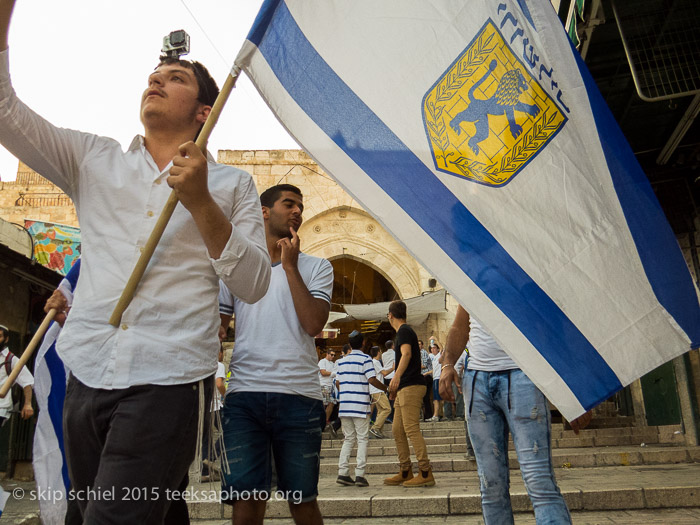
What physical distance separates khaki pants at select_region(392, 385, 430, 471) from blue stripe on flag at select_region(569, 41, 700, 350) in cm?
465

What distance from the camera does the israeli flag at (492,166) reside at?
2.49 m

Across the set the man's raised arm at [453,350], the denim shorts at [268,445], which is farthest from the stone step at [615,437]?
the denim shorts at [268,445]

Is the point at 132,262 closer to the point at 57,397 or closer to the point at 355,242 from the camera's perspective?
the point at 57,397

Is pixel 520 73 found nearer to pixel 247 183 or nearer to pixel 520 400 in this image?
pixel 247 183

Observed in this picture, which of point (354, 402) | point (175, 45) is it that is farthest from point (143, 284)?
point (354, 402)

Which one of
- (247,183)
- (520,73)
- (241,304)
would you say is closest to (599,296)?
(520,73)

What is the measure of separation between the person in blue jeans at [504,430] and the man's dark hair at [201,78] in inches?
65.0

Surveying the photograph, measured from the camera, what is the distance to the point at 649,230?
264cm

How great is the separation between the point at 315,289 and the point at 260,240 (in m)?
1.25

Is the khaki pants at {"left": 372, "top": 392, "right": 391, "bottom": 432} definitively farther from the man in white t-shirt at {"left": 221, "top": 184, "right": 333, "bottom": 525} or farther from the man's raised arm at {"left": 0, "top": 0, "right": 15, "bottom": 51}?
the man's raised arm at {"left": 0, "top": 0, "right": 15, "bottom": 51}

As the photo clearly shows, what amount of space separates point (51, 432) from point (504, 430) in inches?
92.0

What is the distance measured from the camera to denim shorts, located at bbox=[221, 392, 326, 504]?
290cm

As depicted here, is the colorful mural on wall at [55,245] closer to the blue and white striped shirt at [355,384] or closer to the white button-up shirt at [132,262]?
the blue and white striped shirt at [355,384]

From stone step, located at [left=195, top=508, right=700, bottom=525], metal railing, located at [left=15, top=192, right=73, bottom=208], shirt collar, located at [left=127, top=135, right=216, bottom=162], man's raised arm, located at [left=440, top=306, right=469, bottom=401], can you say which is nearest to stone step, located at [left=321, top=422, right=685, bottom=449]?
stone step, located at [left=195, top=508, right=700, bottom=525]
